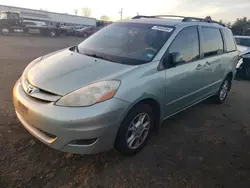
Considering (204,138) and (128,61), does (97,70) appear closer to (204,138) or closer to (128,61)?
(128,61)

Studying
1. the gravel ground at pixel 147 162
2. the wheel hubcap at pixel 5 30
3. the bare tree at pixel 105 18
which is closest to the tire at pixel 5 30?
the wheel hubcap at pixel 5 30

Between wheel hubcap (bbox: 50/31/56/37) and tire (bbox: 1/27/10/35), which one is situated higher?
tire (bbox: 1/27/10/35)

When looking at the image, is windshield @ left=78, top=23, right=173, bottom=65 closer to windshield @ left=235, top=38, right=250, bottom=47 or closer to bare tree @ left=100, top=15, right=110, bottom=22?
windshield @ left=235, top=38, right=250, bottom=47

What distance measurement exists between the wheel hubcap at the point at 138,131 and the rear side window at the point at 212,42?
1834 mm

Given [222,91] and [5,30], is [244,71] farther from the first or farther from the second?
[5,30]

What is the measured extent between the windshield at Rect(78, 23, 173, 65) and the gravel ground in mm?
1234

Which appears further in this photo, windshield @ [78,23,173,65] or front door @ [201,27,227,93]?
front door @ [201,27,227,93]

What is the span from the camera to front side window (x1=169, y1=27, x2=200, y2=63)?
3.50 m

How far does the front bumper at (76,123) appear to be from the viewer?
2416 mm

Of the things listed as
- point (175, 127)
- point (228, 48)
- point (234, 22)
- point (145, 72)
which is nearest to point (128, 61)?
point (145, 72)

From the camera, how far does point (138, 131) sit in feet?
10.0

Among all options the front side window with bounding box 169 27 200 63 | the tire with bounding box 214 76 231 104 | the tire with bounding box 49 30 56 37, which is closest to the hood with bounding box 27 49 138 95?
the front side window with bounding box 169 27 200 63

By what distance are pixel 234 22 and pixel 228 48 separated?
28.9 meters

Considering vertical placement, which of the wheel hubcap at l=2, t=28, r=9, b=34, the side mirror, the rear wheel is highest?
the side mirror
